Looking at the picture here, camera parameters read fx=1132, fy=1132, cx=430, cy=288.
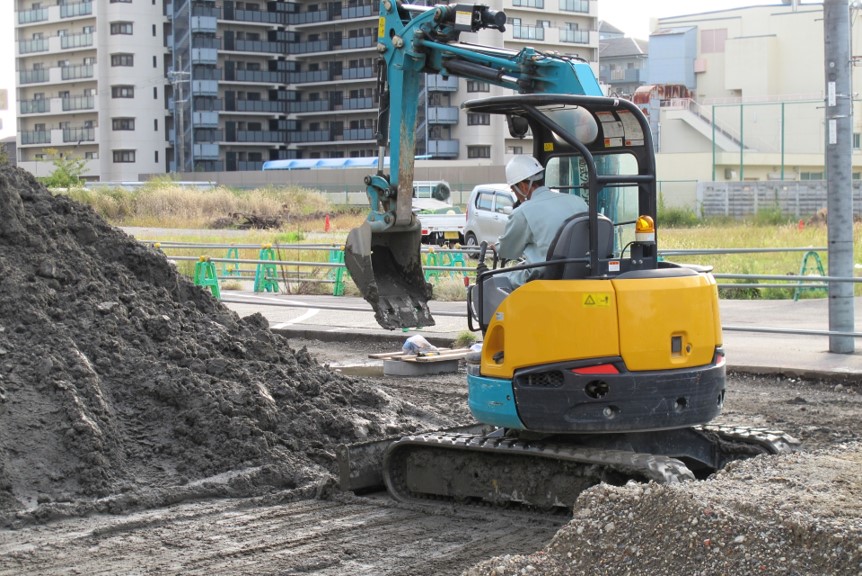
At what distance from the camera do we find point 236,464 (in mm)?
8766

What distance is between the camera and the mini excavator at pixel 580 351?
7.15 metres

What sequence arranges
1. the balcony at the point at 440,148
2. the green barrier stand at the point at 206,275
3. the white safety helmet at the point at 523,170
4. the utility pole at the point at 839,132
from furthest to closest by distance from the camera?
1. the balcony at the point at 440,148
2. the green barrier stand at the point at 206,275
3. the utility pole at the point at 839,132
4. the white safety helmet at the point at 523,170

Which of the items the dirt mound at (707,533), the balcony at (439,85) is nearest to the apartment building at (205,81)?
the balcony at (439,85)

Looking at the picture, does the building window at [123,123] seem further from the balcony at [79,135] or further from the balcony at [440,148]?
the balcony at [440,148]

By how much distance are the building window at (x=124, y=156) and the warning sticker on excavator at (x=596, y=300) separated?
72.0 meters

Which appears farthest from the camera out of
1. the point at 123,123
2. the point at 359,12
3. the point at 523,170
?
the point at 123,123

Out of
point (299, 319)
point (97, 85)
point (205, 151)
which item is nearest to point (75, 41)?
point (97, 85)

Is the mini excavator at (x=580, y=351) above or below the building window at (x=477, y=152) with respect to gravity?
below

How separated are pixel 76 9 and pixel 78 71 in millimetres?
4150

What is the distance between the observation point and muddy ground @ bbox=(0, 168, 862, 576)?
5.66 metres

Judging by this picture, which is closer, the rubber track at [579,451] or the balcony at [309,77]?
the rubber track at [579,451]

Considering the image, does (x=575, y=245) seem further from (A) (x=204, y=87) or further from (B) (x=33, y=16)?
(B) (x=33, y=16)

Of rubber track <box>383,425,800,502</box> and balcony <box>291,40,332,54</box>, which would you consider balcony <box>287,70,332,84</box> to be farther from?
rubber track <box>383,425,800,502</box>

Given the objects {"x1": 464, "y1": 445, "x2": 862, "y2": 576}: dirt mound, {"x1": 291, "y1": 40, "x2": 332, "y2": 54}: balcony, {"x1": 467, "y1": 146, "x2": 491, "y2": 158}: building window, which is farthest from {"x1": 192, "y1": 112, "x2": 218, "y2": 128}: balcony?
{"x1": 464, "y1": 445, "x2": 862, "y2": 576}: dirt mound
